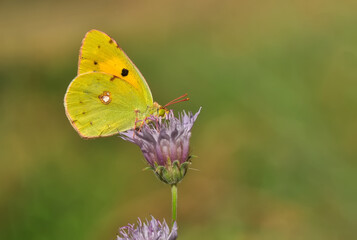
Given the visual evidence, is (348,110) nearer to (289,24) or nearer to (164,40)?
(289,24)

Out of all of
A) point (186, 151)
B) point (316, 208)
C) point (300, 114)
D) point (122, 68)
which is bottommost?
point (316, 208)

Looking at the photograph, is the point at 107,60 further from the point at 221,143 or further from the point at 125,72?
the point at 221,143

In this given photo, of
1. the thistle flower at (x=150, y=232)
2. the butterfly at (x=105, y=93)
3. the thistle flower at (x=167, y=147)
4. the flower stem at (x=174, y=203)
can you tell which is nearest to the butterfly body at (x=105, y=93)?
the butterfly at (x=105, y=93)

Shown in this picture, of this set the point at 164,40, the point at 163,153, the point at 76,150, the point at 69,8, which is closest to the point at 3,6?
the point at 69,8

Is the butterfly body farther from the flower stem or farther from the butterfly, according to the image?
the flower stem

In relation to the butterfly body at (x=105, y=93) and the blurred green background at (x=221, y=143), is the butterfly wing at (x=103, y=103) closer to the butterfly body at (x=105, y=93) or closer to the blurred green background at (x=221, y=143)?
the butterfly body at (x=105, y=93)
